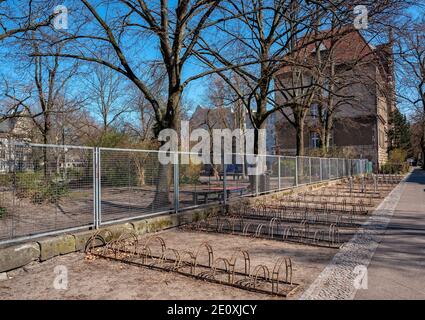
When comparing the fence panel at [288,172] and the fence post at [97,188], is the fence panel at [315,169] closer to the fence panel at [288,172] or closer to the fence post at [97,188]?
the fence panel at [288,172]

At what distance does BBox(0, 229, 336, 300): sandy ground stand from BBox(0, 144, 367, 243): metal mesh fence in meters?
→ 1.03

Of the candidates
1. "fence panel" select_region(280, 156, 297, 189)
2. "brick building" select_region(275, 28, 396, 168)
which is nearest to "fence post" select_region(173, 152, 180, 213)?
"fence panel" select_region(280, 156, 297, 189)

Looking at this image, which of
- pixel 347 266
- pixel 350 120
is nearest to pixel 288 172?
pixel 347 266

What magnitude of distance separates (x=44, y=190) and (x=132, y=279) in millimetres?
3917

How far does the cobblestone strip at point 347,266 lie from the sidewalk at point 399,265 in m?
0.15

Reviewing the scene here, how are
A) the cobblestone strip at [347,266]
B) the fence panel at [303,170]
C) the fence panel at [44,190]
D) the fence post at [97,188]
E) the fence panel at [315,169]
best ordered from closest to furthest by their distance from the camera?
the cobblestone strip at [347,266] < the fence panel at [44,190] < the fence post at [97,188] < the fence panel at [303,170] < the fence panel at [315,169]

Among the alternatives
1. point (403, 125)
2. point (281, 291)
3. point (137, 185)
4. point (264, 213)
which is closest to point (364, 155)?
point (403, 125)

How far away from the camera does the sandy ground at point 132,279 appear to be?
4.89m

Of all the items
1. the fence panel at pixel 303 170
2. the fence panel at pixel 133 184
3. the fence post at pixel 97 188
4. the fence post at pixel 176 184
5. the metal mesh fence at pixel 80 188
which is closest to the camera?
the metal mesh fence at pixel 80 188

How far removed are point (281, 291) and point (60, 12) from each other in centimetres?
1016

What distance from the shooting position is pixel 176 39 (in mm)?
12062

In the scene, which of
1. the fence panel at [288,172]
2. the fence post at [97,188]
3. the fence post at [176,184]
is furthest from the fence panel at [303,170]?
the fence post at [97,188]

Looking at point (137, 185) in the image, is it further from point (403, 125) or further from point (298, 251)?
point (403, 125)
